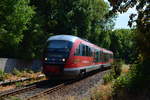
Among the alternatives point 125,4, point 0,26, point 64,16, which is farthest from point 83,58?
point 64,16

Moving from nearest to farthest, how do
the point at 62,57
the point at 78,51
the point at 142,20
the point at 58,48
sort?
the point at 142,20 → the point at 62,57 → the point at 58,48 → the point at 78,51

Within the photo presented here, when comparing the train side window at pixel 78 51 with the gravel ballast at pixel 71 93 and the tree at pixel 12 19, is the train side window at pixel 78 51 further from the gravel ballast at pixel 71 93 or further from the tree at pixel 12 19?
the tree at pixel 12 19

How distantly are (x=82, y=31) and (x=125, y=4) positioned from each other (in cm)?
3020

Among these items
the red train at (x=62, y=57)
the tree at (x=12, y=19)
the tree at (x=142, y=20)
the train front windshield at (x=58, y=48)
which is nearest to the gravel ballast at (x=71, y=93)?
the red train at (x=62, y=57)

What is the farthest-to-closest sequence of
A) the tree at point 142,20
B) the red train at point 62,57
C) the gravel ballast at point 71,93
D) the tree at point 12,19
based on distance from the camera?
the tree at point 12,19 → the red train at point 62,57 → the gravel ballast at point 71,93 → the tree at point 142,20

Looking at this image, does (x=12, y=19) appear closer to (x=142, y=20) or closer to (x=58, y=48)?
(x=58, y=48)

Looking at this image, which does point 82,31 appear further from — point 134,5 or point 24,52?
point 134,5

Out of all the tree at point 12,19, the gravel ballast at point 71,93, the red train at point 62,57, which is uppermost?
the tree at point 12,19

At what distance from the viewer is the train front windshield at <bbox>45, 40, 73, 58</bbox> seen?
57.0ft

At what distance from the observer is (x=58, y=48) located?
17.7 m

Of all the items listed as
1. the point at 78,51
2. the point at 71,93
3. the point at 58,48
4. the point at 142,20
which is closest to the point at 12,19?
the point at 58,48

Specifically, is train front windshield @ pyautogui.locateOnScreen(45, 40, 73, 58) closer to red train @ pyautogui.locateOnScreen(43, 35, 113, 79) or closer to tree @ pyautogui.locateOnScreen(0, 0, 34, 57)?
red train @ pyautogui.locateOnScreen(43, 35, 113, 79)

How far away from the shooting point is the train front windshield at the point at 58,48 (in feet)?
57.0

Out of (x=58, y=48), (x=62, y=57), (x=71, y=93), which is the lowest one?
(x=71, y=93)
